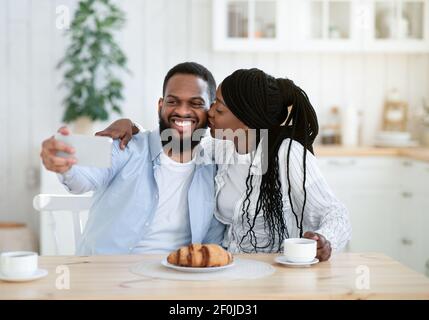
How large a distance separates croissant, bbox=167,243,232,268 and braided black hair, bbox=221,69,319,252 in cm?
39

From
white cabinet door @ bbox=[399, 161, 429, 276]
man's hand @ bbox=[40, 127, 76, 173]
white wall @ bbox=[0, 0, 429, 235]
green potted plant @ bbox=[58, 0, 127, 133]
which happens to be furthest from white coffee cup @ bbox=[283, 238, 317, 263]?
white wall @ bbox=[0, 0, 429, 235]

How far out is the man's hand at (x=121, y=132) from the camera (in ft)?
7.54

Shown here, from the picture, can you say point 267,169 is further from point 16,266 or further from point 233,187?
point 16,266

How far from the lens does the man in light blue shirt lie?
2.21 metres

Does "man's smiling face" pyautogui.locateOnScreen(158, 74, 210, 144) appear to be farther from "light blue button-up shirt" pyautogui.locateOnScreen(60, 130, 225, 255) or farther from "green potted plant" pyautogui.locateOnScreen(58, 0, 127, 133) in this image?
"green potted plant" pyautogui.locateOnScreen(58, 0, 127, 133)

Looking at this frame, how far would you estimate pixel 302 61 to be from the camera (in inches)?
185

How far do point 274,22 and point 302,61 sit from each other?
15.5 inches

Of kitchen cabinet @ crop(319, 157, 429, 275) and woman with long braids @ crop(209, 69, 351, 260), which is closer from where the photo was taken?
woman with long braids @ crop(209, 69, 351, 260)

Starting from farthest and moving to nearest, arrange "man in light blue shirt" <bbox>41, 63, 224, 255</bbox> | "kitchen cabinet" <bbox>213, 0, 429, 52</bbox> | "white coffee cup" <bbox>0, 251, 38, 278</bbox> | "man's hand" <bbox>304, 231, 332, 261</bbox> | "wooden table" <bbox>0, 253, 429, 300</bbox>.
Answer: "kitchen cabinet" <bbox>213, 0, 429, 52</bbox> < "man in light blue shirt" <bbox>41, 63, 224, 255</bbox> < "man's hand" <bbox>304, 231, 332, 261</bbox> < "white coffee cup" <bbox>0, 251, 38, 278</bbox> < "wooden table" <bbox>0, 253, 429, 300</bbox>

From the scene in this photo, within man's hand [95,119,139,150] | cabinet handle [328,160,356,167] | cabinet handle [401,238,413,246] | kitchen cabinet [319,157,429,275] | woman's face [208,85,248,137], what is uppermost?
woman's face [208,85,248,137]

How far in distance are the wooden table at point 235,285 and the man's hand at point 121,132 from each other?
60 centimetres

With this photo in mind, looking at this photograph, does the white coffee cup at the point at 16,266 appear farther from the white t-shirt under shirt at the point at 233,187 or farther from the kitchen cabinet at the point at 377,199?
the kitchen cabinet at the point at 377,199
